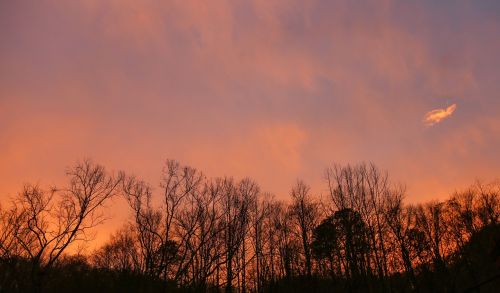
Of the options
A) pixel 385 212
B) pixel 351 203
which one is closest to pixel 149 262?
pixel 351 203

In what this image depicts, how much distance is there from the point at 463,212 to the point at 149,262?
37095mm

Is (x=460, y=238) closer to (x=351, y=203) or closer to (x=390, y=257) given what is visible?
(x=390, y=257)

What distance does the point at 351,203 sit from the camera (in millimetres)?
35688

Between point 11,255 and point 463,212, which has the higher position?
point 463,212

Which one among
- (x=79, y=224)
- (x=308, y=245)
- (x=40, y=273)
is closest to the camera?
(x=40, y=273)

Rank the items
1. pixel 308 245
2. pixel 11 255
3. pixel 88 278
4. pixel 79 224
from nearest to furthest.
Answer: pixel 79 224 < pixel 11 255 < pixel 88 278 < pixel 308 245

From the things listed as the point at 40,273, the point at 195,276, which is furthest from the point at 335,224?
the point at 40,273

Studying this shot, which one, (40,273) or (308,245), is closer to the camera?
(40,273)

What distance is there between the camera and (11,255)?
29.4 m

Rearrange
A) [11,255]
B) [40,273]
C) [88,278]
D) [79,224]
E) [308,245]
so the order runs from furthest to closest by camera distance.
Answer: [308,245], [88,278], [11,255], [79,224], [40,273]

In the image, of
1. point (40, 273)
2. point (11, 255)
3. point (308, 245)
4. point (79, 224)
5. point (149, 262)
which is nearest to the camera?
point (40, 273)

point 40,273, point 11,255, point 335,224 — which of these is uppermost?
point 335,224

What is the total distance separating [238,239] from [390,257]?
1611 centimetres

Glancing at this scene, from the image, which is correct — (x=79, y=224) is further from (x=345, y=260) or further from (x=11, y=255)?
(x=345, y=260)
